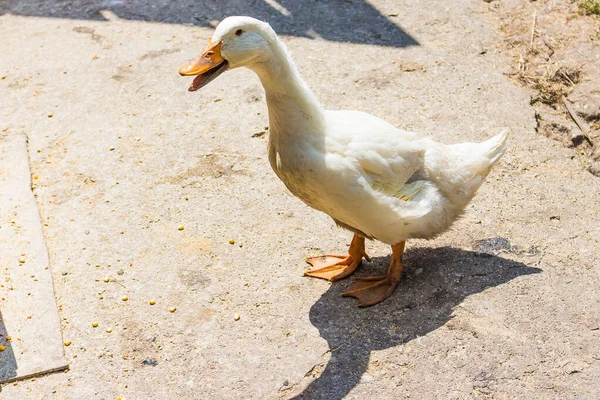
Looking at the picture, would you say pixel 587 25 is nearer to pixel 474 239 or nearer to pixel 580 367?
pixel 474 239

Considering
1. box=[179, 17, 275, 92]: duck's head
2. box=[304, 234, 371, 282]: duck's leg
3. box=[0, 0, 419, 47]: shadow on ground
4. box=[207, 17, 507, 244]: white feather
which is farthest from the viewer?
box=[0, 0, 419, 47]: shadow on ground

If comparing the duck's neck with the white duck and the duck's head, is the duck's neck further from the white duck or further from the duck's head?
the duck's head

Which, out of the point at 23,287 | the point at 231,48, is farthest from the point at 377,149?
the point at 23,287

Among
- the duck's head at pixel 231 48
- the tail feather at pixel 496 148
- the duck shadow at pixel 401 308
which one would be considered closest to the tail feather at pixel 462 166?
the tail feather at pixel 496 148

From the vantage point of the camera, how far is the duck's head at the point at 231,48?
380 cm

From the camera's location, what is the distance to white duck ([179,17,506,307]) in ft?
12.7

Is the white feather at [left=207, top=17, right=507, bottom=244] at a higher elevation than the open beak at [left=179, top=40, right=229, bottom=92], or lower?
lower

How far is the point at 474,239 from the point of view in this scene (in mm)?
4938

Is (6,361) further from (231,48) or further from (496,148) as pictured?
(496,148)

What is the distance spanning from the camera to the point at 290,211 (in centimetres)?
530

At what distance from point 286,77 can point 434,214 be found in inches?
47.0

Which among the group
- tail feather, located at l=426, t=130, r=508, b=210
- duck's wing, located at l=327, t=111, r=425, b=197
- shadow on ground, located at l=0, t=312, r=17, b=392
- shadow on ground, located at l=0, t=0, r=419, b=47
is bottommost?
shadow on ground, located at l=0, t=312, r=17, b=392

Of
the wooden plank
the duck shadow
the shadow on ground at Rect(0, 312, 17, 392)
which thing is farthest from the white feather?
the shadow on ground at Rect(0, 312, 17, 392)

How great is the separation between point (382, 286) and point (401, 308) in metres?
0.19
